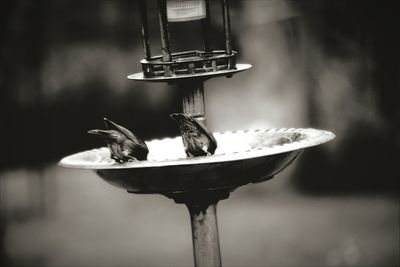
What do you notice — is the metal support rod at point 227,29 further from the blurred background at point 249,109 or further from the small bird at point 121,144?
the blurred background at point 249,109

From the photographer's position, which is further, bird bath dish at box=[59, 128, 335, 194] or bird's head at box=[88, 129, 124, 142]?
bird's head at box=[88, 129, 124, 142]

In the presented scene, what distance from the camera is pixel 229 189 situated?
7.68 feet

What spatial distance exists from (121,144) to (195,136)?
0.23 m

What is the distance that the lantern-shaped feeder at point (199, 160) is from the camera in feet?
6.86

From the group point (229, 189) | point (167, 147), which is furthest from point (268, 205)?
point (229, 189)

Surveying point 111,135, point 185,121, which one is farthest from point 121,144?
point 185,121

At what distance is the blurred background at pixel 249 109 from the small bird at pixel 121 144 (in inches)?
83.7

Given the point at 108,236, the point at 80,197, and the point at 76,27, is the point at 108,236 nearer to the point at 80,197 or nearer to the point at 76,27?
the point at 80,197

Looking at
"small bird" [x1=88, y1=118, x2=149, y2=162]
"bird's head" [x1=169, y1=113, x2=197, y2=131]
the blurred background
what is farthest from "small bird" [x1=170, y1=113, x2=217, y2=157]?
the blurred background

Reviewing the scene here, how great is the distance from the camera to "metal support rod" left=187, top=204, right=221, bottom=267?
2451mm

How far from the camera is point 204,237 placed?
246cm

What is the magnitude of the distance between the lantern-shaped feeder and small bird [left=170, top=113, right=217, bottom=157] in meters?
0.05

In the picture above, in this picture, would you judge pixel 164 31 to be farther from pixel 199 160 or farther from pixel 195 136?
pixel 199 160

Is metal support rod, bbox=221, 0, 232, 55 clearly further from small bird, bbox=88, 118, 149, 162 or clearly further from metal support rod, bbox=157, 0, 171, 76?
small bird, bbox=88, 118, 149, 162
